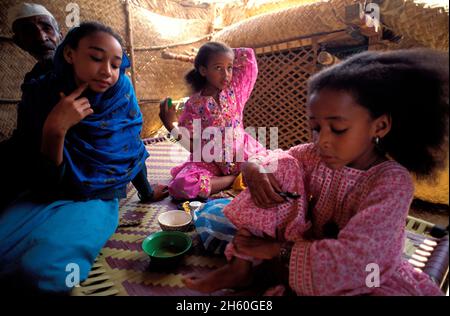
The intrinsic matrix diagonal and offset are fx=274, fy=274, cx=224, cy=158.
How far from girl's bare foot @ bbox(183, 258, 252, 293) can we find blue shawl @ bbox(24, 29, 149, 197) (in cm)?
87

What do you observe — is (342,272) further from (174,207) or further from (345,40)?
(345,40)

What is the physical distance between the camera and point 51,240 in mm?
1201

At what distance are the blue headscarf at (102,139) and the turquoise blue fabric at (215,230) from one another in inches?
24.4

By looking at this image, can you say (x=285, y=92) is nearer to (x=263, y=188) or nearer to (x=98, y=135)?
(x=98, y=135)

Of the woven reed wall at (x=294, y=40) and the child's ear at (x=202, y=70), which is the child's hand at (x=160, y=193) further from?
the woven reed wall at (x=294, y=40)

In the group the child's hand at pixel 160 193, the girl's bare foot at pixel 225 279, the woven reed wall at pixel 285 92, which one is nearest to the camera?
the girl's bare foot at pixel 225 279

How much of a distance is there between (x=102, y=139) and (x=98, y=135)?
35mm

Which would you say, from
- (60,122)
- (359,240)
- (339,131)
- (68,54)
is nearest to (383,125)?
(339,131)

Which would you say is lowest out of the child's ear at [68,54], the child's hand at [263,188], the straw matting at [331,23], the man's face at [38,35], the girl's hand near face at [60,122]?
the child's hand at [263,188]

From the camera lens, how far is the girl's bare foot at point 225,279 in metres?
1.03

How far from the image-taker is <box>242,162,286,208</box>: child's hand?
106cm

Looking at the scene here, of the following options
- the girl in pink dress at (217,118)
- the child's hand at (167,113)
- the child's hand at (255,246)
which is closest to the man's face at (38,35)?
the child's hand at (167,113)

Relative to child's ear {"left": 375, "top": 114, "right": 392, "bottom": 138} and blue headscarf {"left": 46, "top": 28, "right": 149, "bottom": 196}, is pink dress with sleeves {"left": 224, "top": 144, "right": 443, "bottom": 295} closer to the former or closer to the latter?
child's ear {"left": 375, "top": 114, "right": 392, "bottom": 138}

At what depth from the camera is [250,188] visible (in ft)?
3.71
